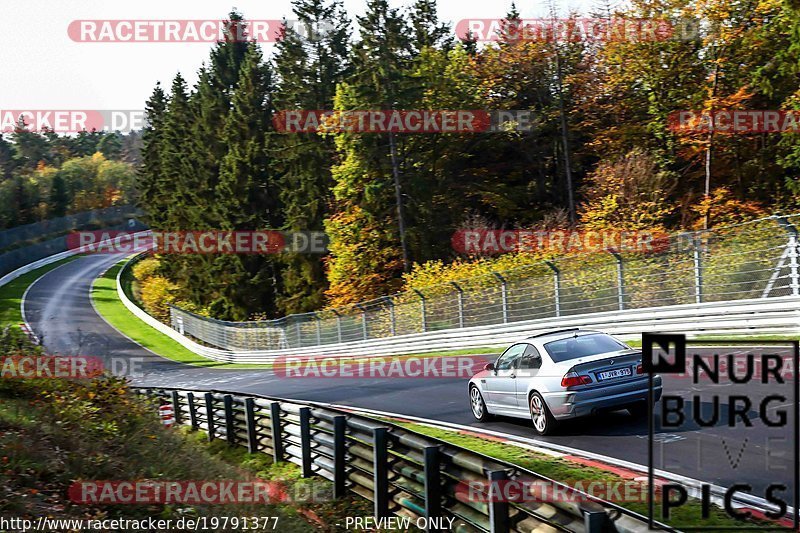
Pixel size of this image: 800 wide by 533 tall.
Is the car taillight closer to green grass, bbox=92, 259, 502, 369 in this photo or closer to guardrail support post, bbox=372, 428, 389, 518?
guardrail support post, bbox=372, 428, 389, 518

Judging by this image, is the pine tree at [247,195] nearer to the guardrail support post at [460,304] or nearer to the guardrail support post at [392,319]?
the guardrail support post at [392,319]

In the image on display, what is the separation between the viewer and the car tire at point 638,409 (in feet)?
40.6

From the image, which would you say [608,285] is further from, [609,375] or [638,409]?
[609,375]

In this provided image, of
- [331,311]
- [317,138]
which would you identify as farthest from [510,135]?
[331,311]

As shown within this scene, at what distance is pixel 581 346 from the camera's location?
1294 centimetres

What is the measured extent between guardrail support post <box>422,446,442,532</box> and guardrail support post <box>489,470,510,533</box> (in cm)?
150

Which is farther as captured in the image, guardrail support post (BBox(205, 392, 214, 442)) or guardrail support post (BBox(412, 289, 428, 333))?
guardrail support post (BBox(412, 289, 428, 333))

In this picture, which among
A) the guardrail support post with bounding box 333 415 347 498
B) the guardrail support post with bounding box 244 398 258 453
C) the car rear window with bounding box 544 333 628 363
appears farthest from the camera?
the guardrail support post with bounding box 244 398 258 453

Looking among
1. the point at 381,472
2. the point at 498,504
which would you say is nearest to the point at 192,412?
the point at 381,472

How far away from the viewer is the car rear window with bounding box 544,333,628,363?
41.8 ft

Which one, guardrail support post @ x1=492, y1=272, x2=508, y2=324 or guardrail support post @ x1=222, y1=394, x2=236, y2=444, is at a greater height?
guardrail support post @ x1=492, y1=272, x2=508, y2=324

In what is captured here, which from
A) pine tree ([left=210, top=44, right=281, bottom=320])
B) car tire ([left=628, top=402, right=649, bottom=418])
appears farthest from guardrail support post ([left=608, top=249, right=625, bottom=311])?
pine tree ([left=210, top=44, right=281, bottom=320])

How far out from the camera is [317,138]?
2384 inches

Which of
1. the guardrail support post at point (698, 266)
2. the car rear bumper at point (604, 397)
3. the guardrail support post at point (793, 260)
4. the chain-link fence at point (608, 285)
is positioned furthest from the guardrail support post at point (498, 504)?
the guardrail support post at point (698, 266)
